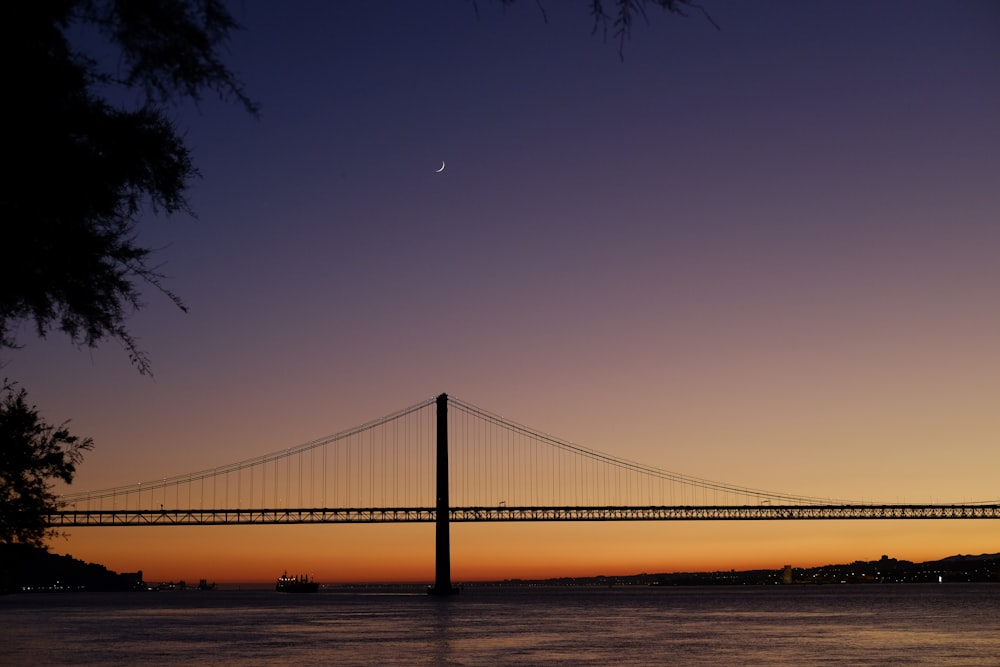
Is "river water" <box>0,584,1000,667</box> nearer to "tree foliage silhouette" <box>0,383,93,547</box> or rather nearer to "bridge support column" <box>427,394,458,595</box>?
"bridge support column" <box>427,394,458,595</box>

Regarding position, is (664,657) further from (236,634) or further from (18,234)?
(18,234)

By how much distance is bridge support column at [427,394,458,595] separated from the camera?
77000 millimetres

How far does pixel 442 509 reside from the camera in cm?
7688

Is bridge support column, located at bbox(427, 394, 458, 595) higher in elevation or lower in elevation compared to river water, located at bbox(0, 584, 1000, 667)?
higher

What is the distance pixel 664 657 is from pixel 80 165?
34.5 m

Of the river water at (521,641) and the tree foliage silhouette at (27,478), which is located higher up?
the tree foliage silhouette at (27,478)

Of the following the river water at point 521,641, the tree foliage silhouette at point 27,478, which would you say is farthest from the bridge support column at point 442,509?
the tree foliage silhouette at point 27,478

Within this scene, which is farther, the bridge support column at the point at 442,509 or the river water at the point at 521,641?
the bridge support column at the point at 442,509

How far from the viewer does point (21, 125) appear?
4.80m

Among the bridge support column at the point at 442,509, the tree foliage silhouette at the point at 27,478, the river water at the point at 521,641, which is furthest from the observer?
the bridge support column at the point at 442,509

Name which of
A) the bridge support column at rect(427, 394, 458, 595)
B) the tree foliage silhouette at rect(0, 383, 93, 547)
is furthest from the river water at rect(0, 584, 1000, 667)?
the tree foliage silhouette at rect(0, 383, 93, 547)

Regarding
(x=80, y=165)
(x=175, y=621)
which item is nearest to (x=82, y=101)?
(x=80, y=165)

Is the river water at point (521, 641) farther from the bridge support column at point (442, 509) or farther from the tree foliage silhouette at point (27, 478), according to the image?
the tree foliage silhouette at point (27, 478)

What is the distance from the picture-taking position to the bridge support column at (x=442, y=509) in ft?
253
